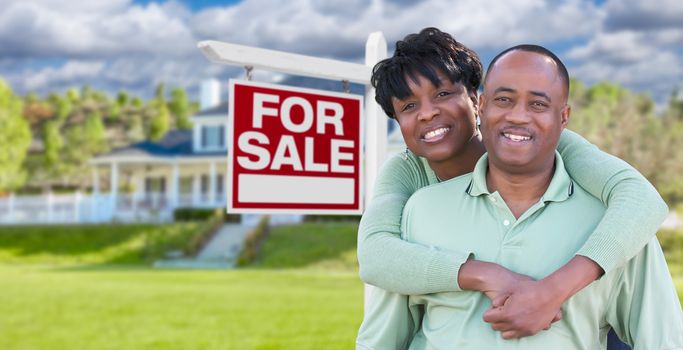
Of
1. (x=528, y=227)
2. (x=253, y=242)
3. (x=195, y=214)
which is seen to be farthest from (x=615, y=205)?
(x=195, y=214)

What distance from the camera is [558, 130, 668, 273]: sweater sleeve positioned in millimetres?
2102

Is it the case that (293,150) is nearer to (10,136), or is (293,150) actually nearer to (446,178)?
(446,178)

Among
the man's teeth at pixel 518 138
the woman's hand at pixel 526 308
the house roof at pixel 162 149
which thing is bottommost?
the woman's hand at pixel 526 308

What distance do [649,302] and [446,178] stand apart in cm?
70

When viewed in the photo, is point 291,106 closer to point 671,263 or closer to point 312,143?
point 312,143

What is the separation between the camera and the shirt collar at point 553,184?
7.13ft

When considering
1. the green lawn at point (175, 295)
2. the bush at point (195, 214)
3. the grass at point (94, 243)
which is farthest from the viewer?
the bush at point (195, 214)

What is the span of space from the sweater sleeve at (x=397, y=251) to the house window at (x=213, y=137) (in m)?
36.0

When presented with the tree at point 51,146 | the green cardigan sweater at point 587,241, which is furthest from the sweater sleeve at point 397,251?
the tree at point 51,146

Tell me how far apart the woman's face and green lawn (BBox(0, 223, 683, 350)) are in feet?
24.1

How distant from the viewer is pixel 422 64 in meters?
2.43

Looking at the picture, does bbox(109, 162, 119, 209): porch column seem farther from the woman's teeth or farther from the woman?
the woman's teeth

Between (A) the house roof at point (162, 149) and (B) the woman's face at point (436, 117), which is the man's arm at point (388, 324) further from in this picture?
(A) the house roof at point (162, 149)

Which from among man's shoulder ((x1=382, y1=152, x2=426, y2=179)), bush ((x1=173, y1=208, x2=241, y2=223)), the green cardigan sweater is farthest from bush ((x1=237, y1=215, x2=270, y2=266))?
the green cardigan sweater
